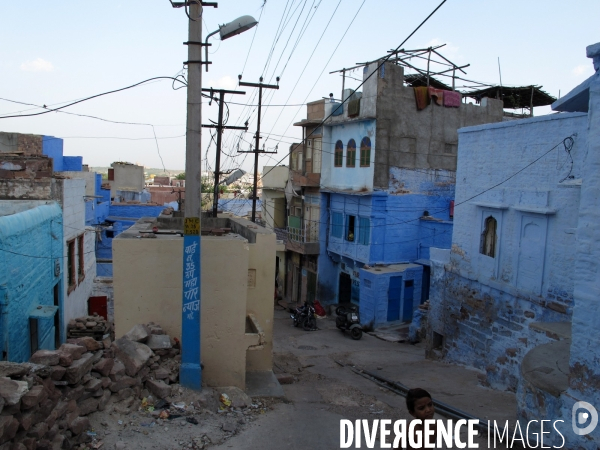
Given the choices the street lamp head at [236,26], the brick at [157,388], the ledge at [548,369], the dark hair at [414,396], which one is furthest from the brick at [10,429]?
the ledge at [548,369]

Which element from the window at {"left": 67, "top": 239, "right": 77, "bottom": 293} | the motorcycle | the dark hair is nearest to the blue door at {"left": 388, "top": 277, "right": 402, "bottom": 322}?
the motorcycle

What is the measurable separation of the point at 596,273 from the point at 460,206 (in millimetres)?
8625

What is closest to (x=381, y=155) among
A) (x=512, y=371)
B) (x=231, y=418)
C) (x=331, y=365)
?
(x=331, y=365)

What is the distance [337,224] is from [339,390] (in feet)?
48.5

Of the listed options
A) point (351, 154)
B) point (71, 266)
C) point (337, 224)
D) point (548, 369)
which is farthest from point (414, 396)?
point (337, 224)

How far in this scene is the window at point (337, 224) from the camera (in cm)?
2538

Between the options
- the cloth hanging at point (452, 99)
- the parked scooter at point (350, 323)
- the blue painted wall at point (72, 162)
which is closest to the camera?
the parked scooter at point (350, 323)

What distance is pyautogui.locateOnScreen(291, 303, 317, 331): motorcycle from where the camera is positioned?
2214cm

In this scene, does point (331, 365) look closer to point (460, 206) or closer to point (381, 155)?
point (460, 206)

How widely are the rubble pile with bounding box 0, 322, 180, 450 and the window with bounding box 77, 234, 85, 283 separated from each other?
10152 mm

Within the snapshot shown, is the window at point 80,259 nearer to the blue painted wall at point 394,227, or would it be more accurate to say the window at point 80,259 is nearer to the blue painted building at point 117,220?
the blue painted building at point 117,220

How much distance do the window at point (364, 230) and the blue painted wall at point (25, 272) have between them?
43.0 ft

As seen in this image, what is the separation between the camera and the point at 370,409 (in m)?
9.25

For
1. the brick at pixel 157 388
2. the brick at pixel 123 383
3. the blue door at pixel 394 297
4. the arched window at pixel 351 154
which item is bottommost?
the blue door at pixel 394 297
